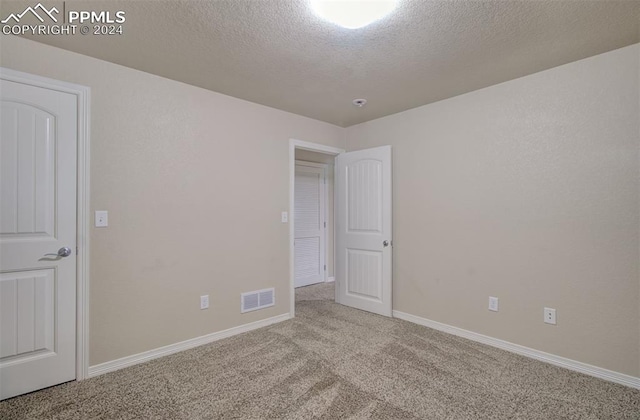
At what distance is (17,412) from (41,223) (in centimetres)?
115

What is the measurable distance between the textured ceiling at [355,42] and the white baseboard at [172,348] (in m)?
2.30

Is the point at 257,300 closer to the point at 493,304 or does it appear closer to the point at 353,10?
the point at 493,304

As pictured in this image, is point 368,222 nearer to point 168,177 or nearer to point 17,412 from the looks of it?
point 168,177

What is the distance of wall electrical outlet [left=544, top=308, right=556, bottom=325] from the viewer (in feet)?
7.89

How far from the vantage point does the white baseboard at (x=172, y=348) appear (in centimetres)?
227

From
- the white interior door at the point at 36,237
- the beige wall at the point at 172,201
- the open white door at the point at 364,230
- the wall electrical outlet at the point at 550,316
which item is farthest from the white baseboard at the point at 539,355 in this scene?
the white interior door at the point at 36,237

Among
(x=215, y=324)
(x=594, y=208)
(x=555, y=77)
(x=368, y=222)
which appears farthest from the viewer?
(x=368, y=222)

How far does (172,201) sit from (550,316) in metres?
3.28

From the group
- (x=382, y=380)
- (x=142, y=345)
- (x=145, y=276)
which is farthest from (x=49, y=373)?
(x=382, y=380)

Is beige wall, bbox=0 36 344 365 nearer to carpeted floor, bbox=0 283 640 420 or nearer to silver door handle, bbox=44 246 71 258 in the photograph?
silver door handle, bbox=44 246 71 258

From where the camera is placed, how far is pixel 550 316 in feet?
7.95

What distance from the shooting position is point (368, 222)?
3.69m

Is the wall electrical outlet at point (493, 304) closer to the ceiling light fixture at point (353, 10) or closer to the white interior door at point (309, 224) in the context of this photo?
the ceiling light fixture at point (353, 10)

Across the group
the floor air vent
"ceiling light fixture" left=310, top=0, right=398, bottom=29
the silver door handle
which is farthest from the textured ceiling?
the floor air vent
